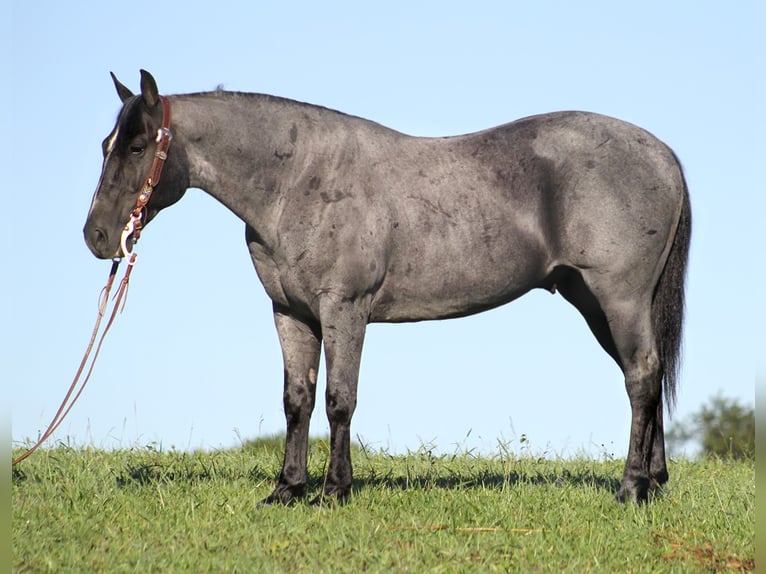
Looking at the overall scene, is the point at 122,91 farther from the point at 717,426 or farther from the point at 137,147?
the point at 717,426

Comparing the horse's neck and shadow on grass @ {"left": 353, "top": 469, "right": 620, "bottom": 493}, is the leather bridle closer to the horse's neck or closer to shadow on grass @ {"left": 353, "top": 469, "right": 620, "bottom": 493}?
the horse's neck

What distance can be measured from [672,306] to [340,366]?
2.83 m

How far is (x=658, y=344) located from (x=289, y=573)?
3740 millimetres

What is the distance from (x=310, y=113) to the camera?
24.4 feet

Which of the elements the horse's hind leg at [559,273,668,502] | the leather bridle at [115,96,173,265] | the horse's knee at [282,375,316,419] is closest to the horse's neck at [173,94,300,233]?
the leather bridle at [115,96,173,265]

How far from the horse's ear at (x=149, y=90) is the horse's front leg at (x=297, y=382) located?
1.75 meters

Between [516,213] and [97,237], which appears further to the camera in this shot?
[516,213]

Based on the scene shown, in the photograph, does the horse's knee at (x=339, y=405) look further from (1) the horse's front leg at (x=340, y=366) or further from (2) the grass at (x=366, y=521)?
(2) the grass at (x=366, y=521)

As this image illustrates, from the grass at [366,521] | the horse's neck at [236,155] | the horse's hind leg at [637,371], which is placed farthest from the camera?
the horse's hind leg at [637,371]

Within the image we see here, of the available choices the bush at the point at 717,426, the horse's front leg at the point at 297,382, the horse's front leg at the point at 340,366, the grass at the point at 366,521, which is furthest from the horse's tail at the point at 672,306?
the bush at the point at 717,426

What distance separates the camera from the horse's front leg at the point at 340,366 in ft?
22.7

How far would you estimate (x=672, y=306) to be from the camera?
7879mm

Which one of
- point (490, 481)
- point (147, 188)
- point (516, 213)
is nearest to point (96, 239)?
point (147, 188)

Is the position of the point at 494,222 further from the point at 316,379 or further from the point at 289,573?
the point at 289,573
